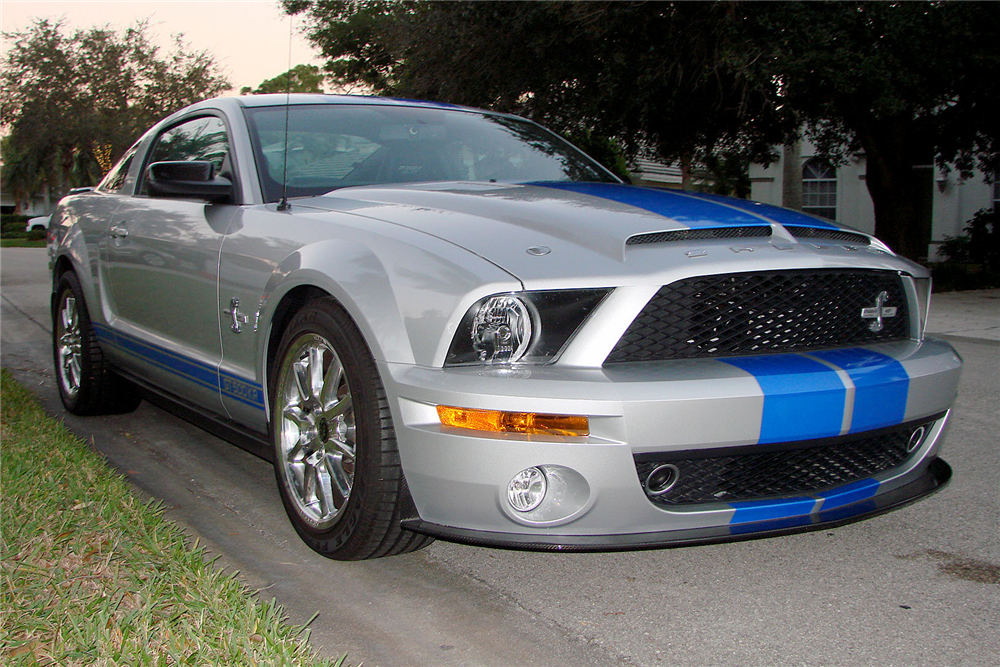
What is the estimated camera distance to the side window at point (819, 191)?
25953 mm

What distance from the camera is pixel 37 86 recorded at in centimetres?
3791

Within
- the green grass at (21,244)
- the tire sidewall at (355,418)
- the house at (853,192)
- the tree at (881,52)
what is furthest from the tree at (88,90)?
the tire sidewall at (355,418)

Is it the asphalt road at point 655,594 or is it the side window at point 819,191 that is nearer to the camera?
the asphalt road at point 655,594

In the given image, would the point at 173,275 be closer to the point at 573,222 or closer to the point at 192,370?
the point at 192,370

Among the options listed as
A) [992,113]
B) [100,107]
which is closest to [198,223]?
[992,113]

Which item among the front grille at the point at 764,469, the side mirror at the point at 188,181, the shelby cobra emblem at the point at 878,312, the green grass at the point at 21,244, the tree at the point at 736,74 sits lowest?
the green grass at the point at 21,244

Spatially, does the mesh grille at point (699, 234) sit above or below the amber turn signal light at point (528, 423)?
above

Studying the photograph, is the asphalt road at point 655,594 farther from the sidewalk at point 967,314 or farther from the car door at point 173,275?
the sidewalk at point 967,314

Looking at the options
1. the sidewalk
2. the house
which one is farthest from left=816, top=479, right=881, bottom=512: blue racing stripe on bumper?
the house

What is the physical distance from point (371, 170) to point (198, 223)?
71cm

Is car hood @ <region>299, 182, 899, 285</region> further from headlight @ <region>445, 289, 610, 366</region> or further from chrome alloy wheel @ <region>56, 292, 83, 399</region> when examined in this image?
chrome alloy wheel @ <region>56, 292, 83, 399</region>

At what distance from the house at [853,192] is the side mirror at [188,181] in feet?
50.4

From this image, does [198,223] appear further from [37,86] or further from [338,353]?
[37,86]

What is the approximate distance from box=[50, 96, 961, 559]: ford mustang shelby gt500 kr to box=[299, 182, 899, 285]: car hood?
0.01 meters
